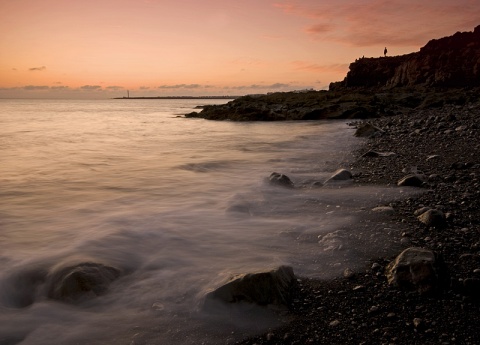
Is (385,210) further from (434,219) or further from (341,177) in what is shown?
(341,177)

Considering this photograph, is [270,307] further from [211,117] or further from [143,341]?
[211,117]

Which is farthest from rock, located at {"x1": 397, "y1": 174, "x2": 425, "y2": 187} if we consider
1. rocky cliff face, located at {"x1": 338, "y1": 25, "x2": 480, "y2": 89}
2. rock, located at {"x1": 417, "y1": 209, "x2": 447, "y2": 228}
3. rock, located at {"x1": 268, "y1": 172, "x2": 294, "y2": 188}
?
rocky cliff face, located at {"x1": 338, "y1": 25, "x2": 480, "y2": 89}

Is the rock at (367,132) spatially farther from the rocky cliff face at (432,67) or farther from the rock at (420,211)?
the rocky cliff face at (432,67)

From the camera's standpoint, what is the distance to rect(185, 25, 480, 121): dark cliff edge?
90.4 feet

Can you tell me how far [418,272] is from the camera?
2.78 m

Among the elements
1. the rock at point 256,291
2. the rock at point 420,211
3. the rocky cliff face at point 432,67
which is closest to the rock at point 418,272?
the rock at point 256,291

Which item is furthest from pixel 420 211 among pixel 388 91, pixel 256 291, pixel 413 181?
pixel 388 91

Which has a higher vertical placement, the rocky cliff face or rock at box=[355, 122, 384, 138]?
the rocky cliff face

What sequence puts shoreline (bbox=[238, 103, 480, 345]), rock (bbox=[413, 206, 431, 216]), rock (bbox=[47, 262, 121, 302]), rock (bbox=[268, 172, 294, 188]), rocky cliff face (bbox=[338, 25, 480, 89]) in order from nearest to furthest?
shoreline (bbox=[238, 103, 480, 345]) < rock (bbox=[47, 262, 121, 302]) < rock (bbox=[413, 206, 431, 216]) < rock (bbox=[268, 172, 294, 188]) < rocky cliff face (bbox=[338, 25, 480, 89])

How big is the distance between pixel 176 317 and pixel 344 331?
1.24 m

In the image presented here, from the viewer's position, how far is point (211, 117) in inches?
1330

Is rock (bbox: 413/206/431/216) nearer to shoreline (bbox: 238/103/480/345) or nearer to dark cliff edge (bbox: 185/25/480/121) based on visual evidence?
shoreline (bbox: 238/103/480/345)

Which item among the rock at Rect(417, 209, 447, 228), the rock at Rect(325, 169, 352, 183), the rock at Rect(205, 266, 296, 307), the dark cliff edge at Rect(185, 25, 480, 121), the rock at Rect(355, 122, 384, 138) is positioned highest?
the dark cliff edge at Rect(185, 25, 480, 121)

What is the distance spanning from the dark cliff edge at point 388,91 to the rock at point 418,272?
76.1 ft
